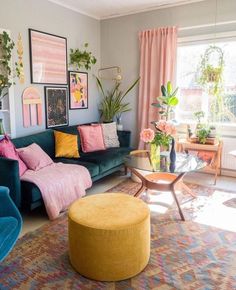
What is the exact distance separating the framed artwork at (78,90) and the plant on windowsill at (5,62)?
117cm

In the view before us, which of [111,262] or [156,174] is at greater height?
[156,174]

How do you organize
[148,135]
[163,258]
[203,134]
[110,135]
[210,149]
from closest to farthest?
1. [163,258]
2. [148,135]
3. [210,149]
4. [203,134]
5. [110,135]

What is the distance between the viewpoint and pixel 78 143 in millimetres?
4121

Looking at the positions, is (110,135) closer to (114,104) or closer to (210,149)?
(114,104)

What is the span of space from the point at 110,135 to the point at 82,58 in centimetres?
136

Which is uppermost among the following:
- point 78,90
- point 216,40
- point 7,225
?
point 216,40

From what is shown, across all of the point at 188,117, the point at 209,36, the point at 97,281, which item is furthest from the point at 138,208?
the point at 209,36

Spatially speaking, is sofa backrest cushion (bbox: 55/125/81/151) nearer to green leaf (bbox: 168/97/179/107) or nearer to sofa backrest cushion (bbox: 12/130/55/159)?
sofa backrest cushion (bbox: 12/130/55/159)

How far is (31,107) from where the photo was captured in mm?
3816

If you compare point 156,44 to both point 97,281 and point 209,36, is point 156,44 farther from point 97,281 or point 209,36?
point 97,281

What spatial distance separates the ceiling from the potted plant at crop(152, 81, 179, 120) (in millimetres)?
1229

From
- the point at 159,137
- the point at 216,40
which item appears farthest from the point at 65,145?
the point at 216,40

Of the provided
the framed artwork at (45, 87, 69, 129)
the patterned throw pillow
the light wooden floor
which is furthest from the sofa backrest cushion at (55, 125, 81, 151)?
the light wooden floor

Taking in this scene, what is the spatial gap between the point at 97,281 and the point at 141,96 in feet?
11.1
